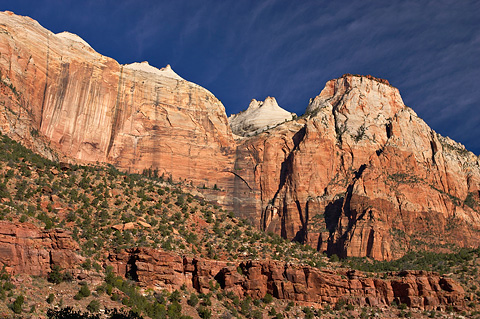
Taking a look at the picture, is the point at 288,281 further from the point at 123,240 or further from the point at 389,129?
the point at 389,129

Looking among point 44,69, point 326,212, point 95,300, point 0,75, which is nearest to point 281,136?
point 326,212

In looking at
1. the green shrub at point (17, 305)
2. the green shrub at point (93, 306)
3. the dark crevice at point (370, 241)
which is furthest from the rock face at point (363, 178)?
the green shrub at point (17, 305)

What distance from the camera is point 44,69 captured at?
104 m

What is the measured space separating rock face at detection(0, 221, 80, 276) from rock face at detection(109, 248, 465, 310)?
584 centimetres

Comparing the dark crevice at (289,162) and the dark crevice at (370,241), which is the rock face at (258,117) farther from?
the dark crevice at (370,241)

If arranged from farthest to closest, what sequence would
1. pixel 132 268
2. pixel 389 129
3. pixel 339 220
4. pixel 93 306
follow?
pixel 389 129 < pixel 339 220 < pixel 132 268 < pixel 93 306

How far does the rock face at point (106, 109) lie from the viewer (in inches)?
3890

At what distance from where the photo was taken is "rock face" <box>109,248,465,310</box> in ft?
210

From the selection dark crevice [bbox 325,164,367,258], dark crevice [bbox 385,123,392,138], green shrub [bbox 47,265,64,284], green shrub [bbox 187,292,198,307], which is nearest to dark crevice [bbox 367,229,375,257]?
dark crevice [bbox 325,164,367,258]

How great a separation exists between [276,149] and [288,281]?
60725 millimetres

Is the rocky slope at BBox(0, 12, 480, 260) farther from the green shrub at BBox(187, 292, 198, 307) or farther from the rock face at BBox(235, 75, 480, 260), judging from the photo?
the green shrub at BBox(187, 292, 198, 307)

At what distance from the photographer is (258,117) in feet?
502

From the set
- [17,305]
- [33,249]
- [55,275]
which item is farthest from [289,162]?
[17,305]

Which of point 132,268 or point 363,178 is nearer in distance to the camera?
point 132,268
